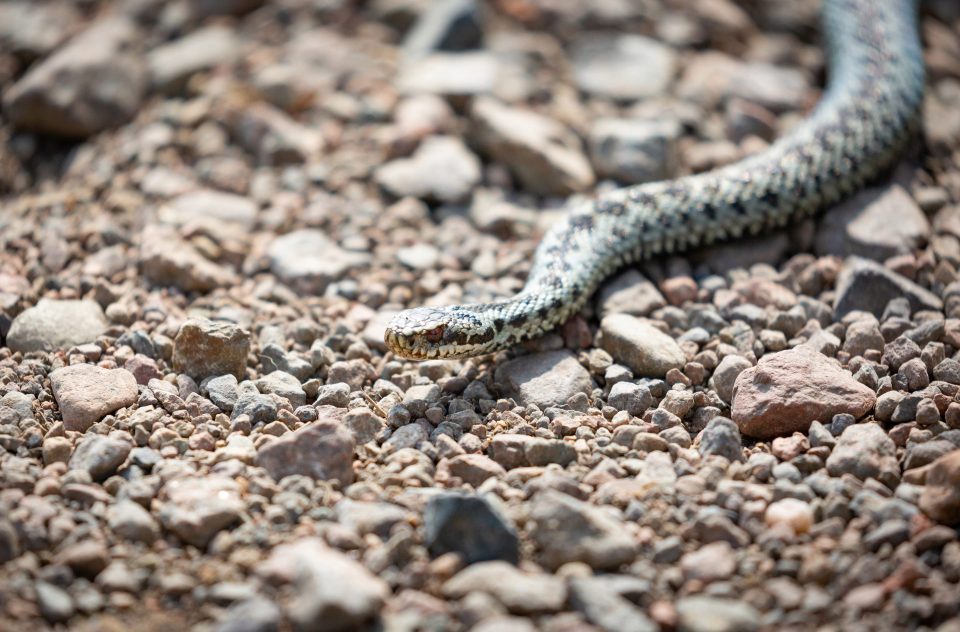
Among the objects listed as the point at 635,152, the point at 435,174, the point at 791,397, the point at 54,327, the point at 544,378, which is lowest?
the point at 544,378

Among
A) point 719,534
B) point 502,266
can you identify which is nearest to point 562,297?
point 502,266

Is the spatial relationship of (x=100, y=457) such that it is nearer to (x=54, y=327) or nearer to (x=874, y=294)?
(x=54, y=327)

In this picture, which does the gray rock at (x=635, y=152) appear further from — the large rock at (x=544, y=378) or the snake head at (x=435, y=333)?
the snake head at (x=435, y=333)

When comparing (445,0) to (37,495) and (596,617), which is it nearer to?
(37,495)

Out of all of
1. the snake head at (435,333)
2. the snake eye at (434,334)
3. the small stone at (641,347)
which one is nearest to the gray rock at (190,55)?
the snake head at (435,333)

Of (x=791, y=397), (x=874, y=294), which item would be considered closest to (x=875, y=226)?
(x=874, y=294)
